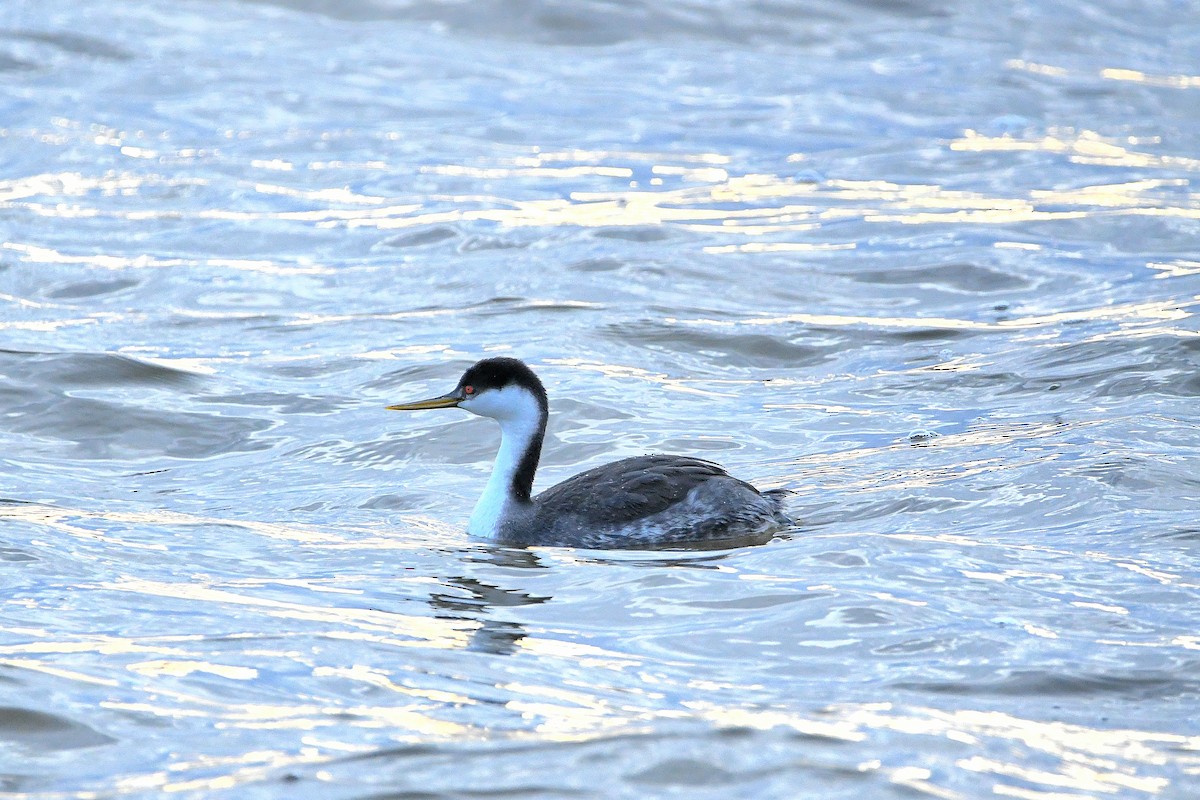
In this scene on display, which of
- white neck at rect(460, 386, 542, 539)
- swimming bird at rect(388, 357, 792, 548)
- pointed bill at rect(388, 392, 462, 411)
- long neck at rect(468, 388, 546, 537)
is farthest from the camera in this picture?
pointed bill at rect(388, 392, 462, 411)

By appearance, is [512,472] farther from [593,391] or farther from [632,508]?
[593,391]

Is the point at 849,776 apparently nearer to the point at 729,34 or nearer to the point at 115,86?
the point at 115,86

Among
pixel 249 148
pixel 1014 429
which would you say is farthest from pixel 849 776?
pixel 249 148

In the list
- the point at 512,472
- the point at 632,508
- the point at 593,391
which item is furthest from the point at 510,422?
the point at 593,391

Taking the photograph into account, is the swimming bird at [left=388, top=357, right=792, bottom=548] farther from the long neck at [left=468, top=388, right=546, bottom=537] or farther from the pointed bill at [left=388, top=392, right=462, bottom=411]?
the pointed bill at [left=388, top=392, right=462, bottom=411]

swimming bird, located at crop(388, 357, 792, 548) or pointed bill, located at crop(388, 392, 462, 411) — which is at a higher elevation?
pointed bill, located at crop(388, 392, 462, 411)

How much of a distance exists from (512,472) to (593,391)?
255 cm

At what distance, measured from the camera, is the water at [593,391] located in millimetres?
5969

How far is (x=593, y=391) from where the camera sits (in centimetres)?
1158

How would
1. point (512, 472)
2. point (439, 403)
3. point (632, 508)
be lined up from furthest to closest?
point (439, 403)
point (512, 472)
point (632, 508)

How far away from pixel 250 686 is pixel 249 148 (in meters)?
14.0

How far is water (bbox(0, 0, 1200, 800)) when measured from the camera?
19.6 ft

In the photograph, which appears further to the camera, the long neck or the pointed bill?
the pointed bill

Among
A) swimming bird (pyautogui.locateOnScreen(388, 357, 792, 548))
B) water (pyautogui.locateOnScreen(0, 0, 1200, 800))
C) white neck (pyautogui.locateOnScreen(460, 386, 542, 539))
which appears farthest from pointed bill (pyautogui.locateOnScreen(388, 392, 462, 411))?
water (pyautogui.locateOnScreen(0, 0, 1200, 800))
